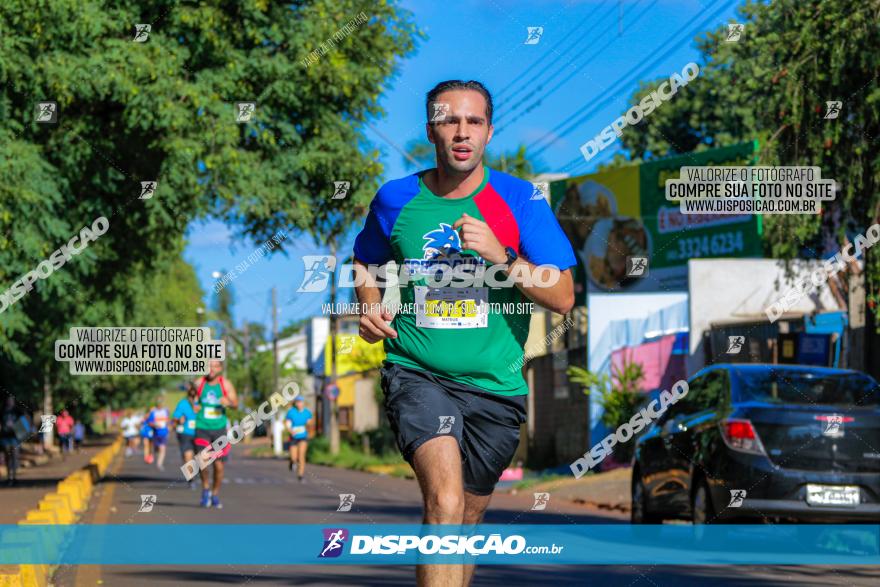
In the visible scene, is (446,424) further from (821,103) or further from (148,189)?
(148,189)

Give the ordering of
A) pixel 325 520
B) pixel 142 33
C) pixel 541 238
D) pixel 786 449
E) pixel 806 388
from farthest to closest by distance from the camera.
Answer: pixel 142 33 → pixel 325 520 → pixel 806 388 → pixel 786 449 → pixel 541 238

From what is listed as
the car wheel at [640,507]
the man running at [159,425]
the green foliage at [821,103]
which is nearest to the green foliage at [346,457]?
the man running at [159,425]

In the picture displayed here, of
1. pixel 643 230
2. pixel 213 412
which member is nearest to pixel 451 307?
pixel 213 412

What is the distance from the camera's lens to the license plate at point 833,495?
41.0ft

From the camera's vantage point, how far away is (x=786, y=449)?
12570 millimetres

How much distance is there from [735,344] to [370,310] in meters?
20.9

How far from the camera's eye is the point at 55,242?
72.2 ft

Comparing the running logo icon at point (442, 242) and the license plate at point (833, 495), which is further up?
the running logo icon at point (442, 242)

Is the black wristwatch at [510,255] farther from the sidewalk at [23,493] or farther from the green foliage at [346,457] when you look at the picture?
the green foliage at [346,457]

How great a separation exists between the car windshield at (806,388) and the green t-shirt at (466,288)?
7.82m

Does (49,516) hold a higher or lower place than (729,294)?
lower

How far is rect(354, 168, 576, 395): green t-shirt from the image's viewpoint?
5559 mm

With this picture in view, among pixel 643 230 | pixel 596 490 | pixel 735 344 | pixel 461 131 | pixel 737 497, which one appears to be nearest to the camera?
pixel 461 131

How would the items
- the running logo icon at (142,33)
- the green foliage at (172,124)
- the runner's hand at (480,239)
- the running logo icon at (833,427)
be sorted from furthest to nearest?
the running logo icon at (142,33)
the green foliage at (172,124)
the running logo icon at (833,427)
the runner's hand at (480,239)
